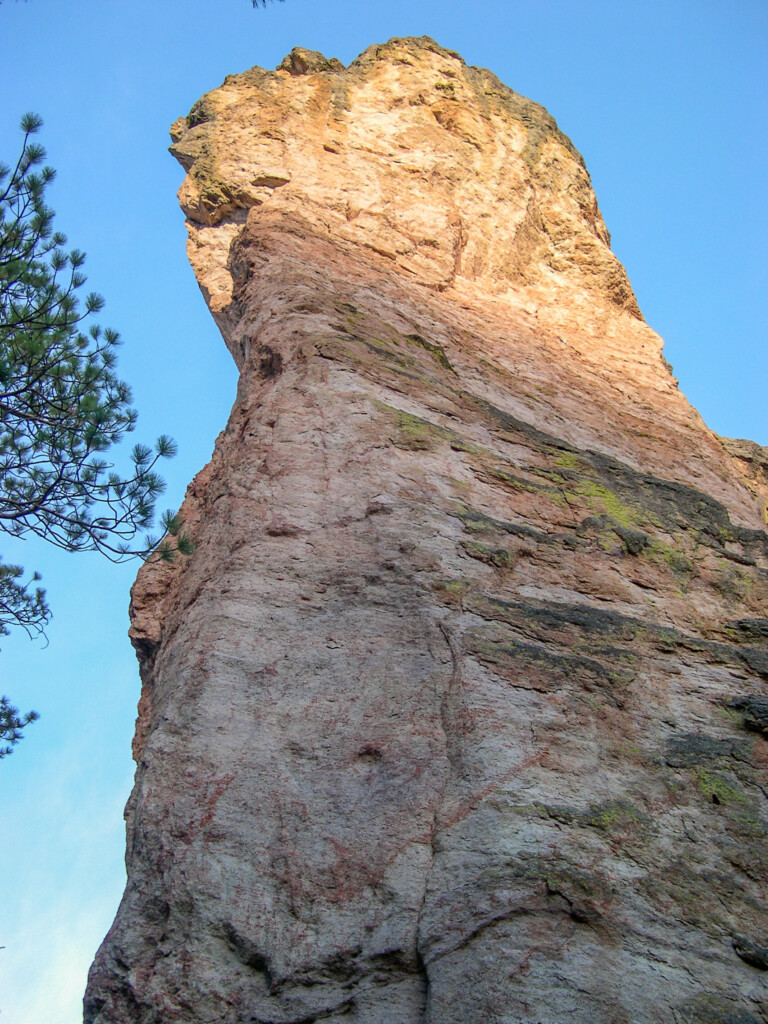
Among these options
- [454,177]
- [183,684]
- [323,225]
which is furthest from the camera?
[454,177]

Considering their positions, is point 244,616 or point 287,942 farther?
point 244,616

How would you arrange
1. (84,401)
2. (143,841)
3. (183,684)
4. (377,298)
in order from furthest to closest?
(377,298) < (84,401) < (183,684) < (143,841)

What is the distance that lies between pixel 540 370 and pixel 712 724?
5.63m

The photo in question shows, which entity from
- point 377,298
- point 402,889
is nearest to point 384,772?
point 402,889

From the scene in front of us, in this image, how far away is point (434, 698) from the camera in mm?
5586

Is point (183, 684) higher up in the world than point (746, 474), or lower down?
lower down

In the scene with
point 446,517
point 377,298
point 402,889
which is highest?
point 377,298

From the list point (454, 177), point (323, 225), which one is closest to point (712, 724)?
point (323, 225)

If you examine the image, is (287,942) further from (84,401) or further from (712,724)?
(84,401)

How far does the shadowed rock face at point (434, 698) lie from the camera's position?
460cm

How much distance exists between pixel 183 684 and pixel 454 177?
983 cm

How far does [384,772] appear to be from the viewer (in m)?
5.33

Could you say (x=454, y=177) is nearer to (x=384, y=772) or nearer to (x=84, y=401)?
(x=84, y=401)

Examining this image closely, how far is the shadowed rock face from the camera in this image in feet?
15.1
